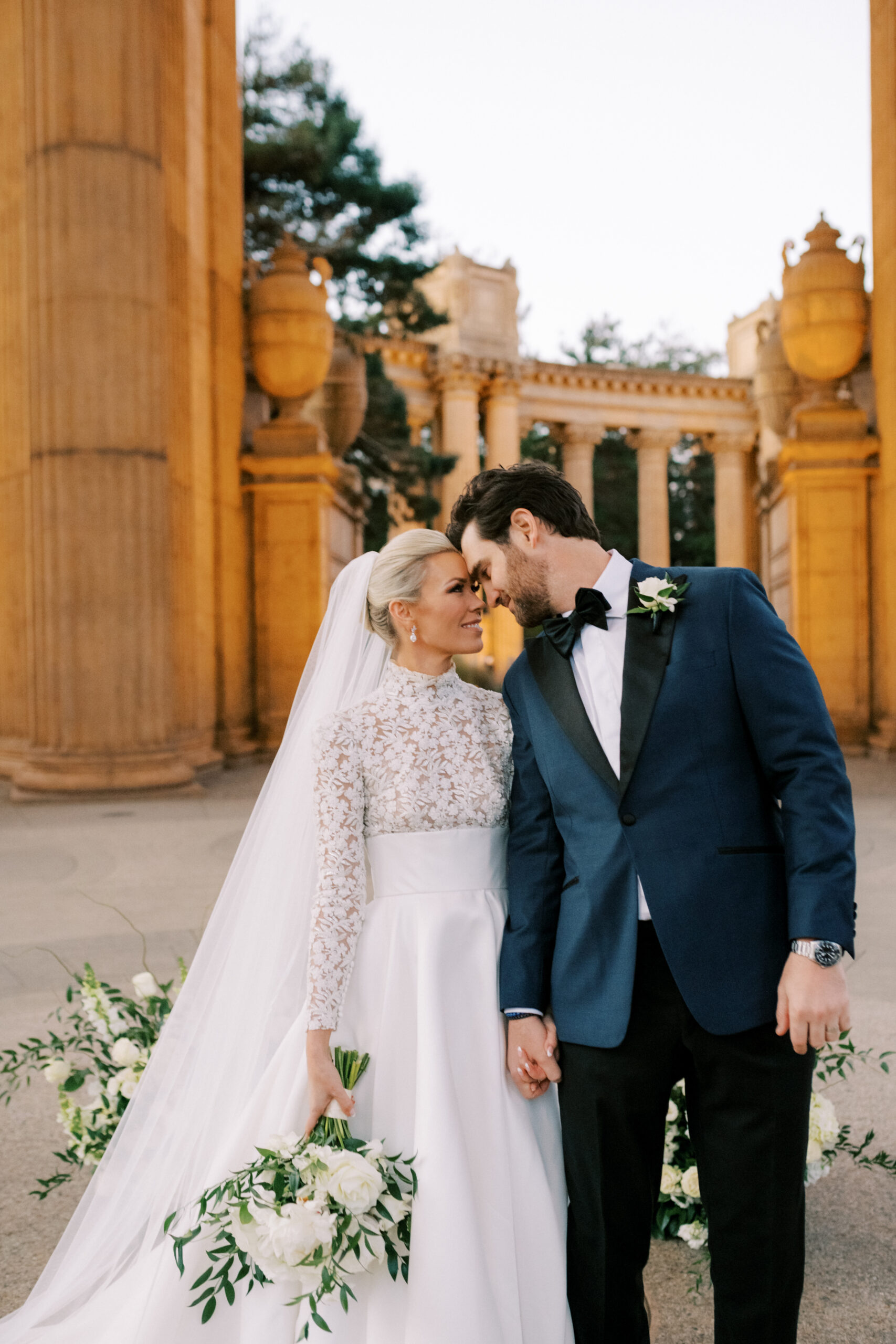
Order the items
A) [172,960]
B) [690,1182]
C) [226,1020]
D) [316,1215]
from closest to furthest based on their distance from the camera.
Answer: [316,1215]
[226,1020]
[690,1182]
[172,960]

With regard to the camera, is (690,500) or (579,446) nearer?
(579,446)

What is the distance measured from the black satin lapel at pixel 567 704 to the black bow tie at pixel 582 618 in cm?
3

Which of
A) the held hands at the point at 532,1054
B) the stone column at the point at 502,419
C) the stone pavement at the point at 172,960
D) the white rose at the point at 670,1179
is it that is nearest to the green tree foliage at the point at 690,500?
the stone column at the point at 502,419

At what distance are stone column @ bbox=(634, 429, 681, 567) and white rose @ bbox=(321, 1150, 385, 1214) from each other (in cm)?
3647

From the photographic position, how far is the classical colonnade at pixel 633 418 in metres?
38.2

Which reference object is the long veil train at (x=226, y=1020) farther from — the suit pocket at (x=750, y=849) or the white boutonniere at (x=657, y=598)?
the suit pocket at (x=750, y=849)

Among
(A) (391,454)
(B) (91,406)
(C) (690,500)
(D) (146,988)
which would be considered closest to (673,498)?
(C) (690,500)

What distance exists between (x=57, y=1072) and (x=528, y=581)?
10.4ft

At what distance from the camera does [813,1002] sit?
9.45 feet

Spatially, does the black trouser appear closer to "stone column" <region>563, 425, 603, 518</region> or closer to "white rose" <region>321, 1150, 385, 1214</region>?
"white rose" <region>321, 1150, 385, 1214</region>

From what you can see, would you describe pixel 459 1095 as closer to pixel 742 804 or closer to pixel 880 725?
pixel 742 804

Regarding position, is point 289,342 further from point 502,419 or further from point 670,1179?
point 670,1179

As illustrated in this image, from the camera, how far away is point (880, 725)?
18.4 metres

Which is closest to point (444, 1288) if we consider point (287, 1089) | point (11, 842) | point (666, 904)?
point (287, 1089)
